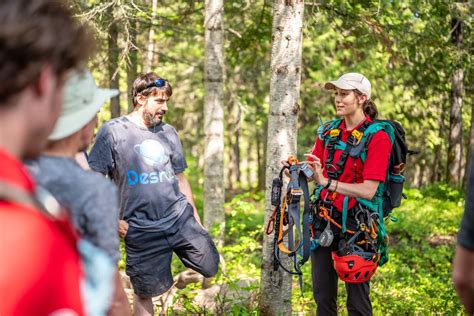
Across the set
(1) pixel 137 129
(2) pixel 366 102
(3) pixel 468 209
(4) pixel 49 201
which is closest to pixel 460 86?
(2) pixel 366 102

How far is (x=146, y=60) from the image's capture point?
498 inches

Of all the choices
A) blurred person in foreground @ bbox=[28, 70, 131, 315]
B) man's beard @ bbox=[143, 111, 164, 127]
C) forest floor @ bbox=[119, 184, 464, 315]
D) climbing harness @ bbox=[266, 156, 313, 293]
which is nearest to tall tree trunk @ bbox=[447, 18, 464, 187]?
forest floor @ bbox=[119, 184, 464, 315]

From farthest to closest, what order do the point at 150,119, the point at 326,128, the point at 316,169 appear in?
1. the point at 326,128
2. the point at 150,119
3. the point at 316,169

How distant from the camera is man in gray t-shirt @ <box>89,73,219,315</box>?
454 centimetres

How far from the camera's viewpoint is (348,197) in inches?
182

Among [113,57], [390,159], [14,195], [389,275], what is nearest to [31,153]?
[14,195]

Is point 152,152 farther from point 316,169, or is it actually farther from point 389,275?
point 389,275

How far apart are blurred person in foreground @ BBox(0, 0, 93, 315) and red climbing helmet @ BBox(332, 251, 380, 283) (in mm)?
3687

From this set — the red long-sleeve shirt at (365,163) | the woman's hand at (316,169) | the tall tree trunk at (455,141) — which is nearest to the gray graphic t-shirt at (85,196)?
the woman's hand at (316,169)

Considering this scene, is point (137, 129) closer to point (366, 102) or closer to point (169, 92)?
point (169, 92)

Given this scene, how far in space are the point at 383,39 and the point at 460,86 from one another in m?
10.7

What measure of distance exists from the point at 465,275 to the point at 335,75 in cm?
1200

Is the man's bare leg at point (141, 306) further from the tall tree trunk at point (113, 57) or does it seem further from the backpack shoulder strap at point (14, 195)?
the tall tree trunk at point (113, 57)

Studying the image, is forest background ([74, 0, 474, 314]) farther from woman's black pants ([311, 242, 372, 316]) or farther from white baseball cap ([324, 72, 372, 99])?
woman's black pants ([311, 242, 372, 316])
